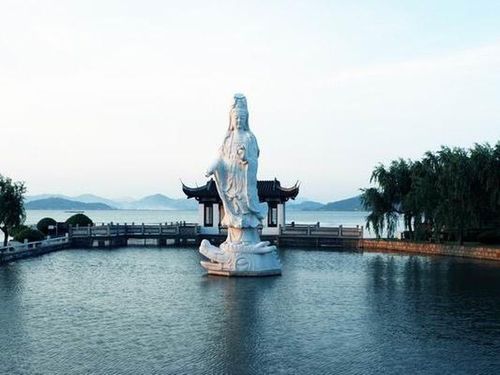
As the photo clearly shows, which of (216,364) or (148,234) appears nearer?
(216,364)

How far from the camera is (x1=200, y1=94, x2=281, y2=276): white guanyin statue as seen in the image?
26.1 meters

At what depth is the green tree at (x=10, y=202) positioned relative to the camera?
36.2 m

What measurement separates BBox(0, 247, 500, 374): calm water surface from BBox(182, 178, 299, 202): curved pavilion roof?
65.4 feet

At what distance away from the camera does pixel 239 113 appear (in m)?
26.2

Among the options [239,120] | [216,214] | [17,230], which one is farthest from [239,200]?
[216,214]

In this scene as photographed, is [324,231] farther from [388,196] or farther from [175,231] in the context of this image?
[175,231]

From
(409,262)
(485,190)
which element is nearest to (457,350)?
(409,262)

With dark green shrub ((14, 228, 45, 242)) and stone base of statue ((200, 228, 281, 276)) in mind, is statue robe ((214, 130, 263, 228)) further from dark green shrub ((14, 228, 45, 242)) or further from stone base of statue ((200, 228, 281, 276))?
dark green shrub ((14, 228, 45, 242))

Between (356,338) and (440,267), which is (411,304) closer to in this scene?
(356,338)

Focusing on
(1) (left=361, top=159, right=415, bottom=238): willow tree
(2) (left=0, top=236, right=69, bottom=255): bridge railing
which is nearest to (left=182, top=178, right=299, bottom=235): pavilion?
(1) (left=361, top=159, right=415, bottom=238): willow tree

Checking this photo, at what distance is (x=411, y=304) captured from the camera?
19.8m

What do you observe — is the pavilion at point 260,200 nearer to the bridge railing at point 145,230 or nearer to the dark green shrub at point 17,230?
the bridge railing at point 145,230

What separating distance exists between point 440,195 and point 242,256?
16.5 meters

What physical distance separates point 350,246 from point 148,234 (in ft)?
51.8
